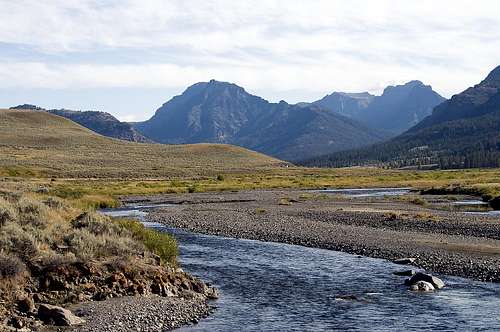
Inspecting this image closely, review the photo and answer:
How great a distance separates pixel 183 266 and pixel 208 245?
9014 mm

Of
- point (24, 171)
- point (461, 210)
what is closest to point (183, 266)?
point (461, 210)

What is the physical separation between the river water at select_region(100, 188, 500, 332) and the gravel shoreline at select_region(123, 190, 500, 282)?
2994 mm

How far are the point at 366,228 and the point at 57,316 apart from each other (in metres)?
35.9

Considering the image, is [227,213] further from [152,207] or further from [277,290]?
[277,290]

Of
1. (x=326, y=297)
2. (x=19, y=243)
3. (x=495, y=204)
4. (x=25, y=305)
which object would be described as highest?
(x=19, y=243)

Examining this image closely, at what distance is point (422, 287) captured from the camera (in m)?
29.6

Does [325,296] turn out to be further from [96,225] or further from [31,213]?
[31,213]

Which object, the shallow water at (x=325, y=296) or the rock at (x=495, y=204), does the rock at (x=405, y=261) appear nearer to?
the shallow water at (x=325, y=296)

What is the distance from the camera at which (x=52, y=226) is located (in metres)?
30.0

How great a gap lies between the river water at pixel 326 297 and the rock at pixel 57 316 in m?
4.33

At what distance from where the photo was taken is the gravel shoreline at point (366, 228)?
37938mm

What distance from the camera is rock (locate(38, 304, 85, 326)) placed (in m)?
22.0

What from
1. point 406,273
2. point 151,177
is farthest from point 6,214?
point 151,177

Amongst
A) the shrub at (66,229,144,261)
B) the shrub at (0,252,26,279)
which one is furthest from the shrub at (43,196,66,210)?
the shrub at (0,252,26,279)
